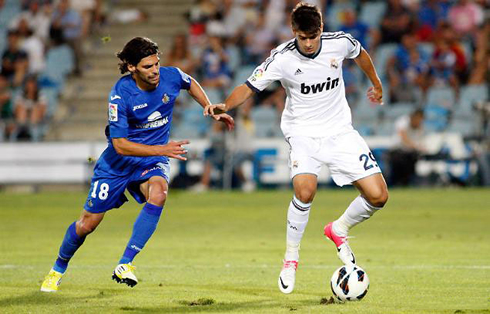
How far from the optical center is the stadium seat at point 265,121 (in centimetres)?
2225

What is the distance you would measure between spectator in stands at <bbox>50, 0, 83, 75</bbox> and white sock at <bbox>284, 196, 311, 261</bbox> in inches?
740

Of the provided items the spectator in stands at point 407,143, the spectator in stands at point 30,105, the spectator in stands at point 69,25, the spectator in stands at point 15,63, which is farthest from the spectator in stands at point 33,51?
the spectator in stands at point 407,143

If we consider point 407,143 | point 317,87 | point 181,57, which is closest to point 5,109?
point 181,57

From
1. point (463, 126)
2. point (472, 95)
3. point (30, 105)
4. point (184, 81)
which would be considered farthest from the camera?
point (30, 105)

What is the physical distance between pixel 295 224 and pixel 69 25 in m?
19.0

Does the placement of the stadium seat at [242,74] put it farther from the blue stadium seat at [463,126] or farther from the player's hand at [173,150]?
the player's hand at [173,150]

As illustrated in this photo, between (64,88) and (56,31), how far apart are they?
162cm

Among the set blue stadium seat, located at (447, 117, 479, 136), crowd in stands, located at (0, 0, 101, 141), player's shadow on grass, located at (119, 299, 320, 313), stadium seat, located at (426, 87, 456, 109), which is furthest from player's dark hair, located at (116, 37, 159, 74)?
crowd in stands, located at (0, 0, 101, 141)

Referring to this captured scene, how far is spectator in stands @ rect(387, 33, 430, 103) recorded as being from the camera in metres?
22.3

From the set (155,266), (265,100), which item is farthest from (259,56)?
(155,266)

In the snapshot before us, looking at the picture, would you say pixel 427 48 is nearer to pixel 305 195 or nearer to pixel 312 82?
pixel 312 82

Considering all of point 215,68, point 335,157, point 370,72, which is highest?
point 370,72

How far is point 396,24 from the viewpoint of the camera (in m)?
23.2

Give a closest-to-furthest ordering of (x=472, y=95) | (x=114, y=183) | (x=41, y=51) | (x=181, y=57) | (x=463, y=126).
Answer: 1. (x=114, y=183)
2. (x=463, y=126)
3. (x=472, y=95)
4. (x=181, y=57)
5. (x=41, y=51)
